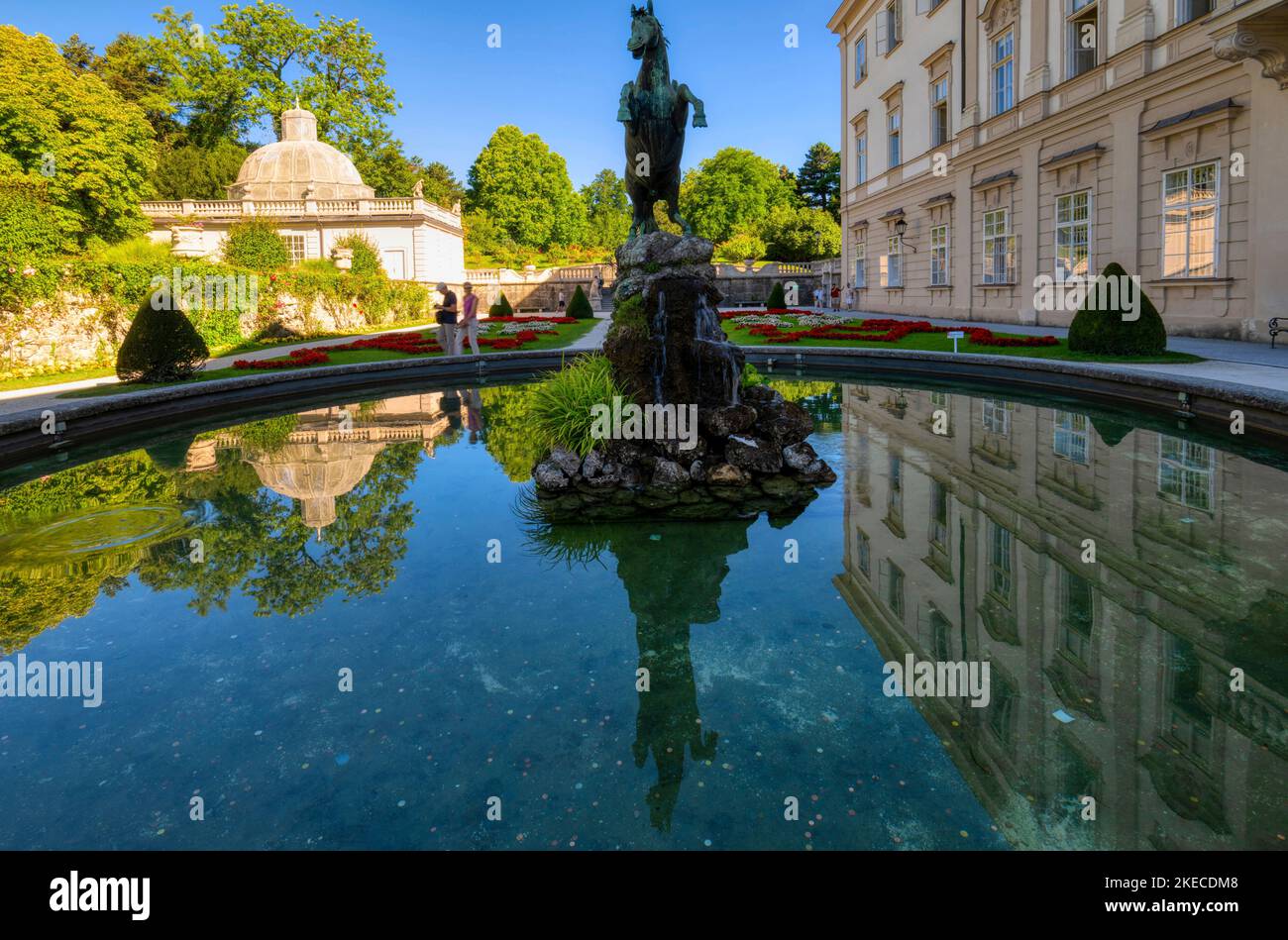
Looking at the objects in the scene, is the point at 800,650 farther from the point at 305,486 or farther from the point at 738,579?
the point at 305,486

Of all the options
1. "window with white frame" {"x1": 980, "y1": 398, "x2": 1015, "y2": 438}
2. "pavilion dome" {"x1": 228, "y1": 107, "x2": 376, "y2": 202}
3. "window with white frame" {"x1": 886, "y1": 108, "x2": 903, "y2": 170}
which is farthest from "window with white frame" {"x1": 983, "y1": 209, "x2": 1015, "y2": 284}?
"pavilion dome" {"x1": 228, "y1": 107, "x2": 376, "y2": 202}

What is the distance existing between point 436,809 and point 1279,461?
9463mm

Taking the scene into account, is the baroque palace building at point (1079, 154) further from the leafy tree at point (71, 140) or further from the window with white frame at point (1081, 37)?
the leafy tree at point (71, 140)

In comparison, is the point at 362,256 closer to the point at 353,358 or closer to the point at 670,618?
the point at 353,358

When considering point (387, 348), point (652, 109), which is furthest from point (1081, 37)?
point (387, 348)

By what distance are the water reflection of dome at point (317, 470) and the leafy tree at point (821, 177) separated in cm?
5963

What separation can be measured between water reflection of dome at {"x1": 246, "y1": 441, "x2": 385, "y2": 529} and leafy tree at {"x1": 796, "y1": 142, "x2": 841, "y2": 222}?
59.6 m

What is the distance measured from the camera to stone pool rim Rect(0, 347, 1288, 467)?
1066 centimetres

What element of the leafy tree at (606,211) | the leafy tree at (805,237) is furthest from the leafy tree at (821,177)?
the leafy tree at (606,211)

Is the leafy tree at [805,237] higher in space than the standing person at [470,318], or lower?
higher

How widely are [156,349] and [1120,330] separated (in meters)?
18.6

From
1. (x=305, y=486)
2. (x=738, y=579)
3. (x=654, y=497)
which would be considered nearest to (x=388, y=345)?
(x=305, y=486)

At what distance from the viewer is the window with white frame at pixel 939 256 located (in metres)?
29.7

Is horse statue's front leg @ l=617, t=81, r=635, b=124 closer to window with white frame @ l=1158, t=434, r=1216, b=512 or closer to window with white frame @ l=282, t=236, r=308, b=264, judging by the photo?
window with white frame @ l=1158, t=434, r=1216, b=512
